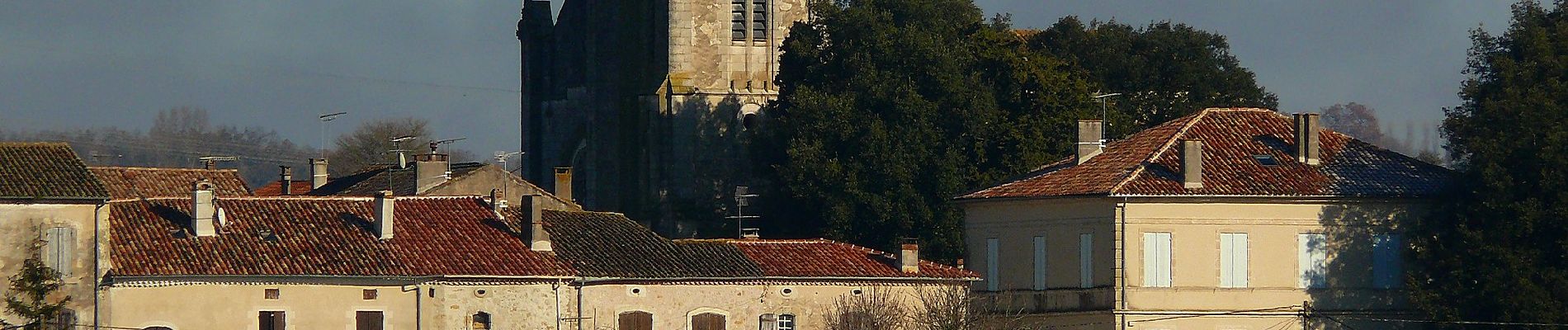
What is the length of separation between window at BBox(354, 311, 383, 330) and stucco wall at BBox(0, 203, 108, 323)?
3950 mm

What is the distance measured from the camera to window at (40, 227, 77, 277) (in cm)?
4822

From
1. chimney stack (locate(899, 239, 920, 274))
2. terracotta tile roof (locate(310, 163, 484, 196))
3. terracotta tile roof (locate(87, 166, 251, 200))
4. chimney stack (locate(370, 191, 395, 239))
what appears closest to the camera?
chimney stack (locate(370, 191, 395, 239))

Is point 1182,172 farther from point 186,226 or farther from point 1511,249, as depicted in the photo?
point 186,226

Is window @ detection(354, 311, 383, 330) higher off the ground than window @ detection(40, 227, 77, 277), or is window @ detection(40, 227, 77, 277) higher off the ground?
window @ detection(40, 227, 77, 277)

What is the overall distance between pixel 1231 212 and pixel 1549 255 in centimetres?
541

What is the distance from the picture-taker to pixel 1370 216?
178 ft

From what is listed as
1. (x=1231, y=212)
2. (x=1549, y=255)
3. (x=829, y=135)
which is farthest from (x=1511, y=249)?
(x=829, y=135)

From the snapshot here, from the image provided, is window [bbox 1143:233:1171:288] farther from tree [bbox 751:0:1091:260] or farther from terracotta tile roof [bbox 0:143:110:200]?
terracotta tile roof [bbox 0:143:110:200]

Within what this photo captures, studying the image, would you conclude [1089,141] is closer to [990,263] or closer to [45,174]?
[990,263]

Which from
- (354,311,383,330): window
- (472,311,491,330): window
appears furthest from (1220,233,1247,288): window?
(354,311,383,330): window

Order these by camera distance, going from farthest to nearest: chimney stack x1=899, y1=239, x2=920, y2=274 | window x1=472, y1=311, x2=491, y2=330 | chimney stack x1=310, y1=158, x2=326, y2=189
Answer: chimney stack x1=310, y1=158, x2=326, y2=189, chimney stack x1=899, y1=239, x2=920, y2=274, window x1=472, y1=311, x2=491, y2=330

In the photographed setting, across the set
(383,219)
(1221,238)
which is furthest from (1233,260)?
(383,219)

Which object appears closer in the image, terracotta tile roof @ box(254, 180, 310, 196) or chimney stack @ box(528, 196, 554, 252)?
chimney stack @ box(528, 196, 554, 252)

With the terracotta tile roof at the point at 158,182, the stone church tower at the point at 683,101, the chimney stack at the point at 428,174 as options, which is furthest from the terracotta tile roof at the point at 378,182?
the stone church tower at the point at 683,101
